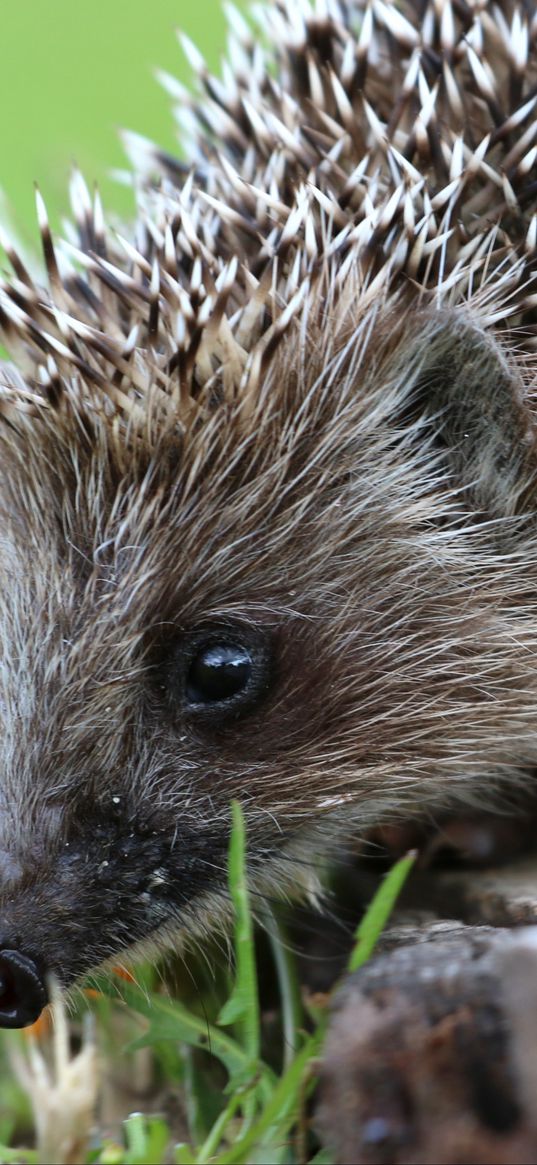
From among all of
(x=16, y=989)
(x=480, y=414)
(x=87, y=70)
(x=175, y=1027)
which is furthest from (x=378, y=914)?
(x=87, y=70)

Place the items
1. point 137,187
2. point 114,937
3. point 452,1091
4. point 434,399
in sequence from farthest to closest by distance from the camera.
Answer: point 137,187 < point 434,399 < point 114,937 < point 452,1091

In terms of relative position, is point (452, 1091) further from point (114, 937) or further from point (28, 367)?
point (28, 367)

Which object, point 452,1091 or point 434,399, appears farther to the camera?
point 434,399

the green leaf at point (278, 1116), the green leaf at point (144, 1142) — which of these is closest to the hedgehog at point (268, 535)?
the green leaf at point (144, 1142)

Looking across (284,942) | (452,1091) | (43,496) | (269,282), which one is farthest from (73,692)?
(452,1091)

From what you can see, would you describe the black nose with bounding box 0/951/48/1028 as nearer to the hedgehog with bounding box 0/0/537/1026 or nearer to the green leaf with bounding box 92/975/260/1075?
the hedgehog with bounding box 0/0/537/1026

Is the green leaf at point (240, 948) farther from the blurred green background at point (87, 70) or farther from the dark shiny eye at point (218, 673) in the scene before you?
the blurred green background at point (87, 70)

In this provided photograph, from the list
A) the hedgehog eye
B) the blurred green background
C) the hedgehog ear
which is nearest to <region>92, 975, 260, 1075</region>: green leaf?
the hedgehog eye
